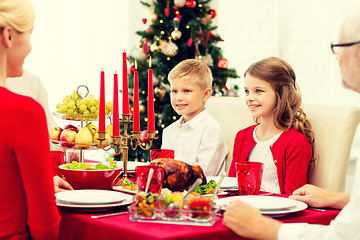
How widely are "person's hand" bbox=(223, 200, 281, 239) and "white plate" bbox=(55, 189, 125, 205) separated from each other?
0.36m

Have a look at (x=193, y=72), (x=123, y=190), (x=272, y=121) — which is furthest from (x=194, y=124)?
(x=123, y=190)

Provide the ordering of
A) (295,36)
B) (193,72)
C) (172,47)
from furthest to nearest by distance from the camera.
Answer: (295,36) → (172,47) → (193,72)

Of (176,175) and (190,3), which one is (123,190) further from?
(190,3)

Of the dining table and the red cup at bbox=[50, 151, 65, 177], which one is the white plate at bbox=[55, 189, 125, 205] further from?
the red cup at bbox=[50, 151, 65, 177]

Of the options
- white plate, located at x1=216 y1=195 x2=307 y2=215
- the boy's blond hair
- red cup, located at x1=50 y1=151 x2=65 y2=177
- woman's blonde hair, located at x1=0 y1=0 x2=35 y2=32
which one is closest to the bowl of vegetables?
red cup, located at x1=50 y1=151 x2=65 y2=177

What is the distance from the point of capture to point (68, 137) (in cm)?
196

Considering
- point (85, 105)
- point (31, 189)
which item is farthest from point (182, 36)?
point (31, 189)

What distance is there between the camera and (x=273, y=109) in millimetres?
2465

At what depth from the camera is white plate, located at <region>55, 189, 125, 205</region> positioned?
145cm

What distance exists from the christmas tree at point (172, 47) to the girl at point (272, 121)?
187 cm

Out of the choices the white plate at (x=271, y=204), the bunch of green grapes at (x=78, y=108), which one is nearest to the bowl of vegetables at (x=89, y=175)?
the bunch of green grapes at (x=78, y=108)

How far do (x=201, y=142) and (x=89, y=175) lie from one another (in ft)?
3.75

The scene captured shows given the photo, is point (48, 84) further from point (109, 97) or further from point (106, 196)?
point (106, 196)

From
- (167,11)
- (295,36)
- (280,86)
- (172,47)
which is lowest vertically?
(280,86)
